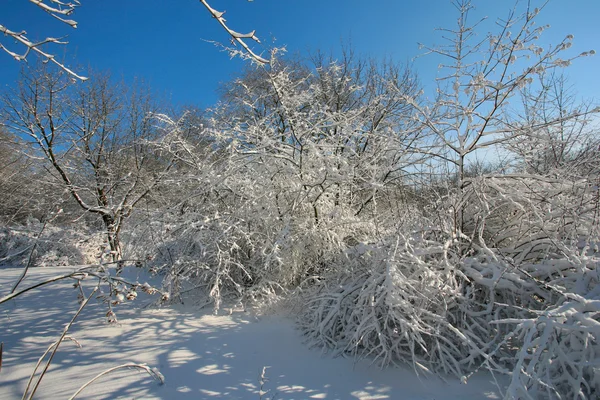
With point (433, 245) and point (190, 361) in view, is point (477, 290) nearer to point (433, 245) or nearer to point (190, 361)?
point (433, 245)

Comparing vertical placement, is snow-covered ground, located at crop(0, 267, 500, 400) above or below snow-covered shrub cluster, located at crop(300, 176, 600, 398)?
below

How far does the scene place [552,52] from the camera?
342cm

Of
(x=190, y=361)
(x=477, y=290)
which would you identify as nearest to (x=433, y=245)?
(x=477, y=290)

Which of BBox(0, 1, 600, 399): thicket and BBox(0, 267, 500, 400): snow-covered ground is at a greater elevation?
BBox(0, 1, 600, 399): thicket

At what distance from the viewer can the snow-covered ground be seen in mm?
2596

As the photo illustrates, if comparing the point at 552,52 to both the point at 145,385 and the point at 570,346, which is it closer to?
the point at 570,346

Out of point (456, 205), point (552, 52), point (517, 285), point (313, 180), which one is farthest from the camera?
point (313, 180)

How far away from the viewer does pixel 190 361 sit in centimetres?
305

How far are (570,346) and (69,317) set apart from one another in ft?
16.7

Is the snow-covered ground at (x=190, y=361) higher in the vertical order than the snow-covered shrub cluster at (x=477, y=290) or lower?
lower

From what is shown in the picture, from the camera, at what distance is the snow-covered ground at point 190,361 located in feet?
8.52

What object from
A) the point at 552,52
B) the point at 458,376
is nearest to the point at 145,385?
the point at 458,376

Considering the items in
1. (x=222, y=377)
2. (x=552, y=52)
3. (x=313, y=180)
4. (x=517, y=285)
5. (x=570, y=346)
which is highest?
(x=552, y=52)

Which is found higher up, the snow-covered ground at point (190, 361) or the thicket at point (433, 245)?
the thicket at point (433, 245)
